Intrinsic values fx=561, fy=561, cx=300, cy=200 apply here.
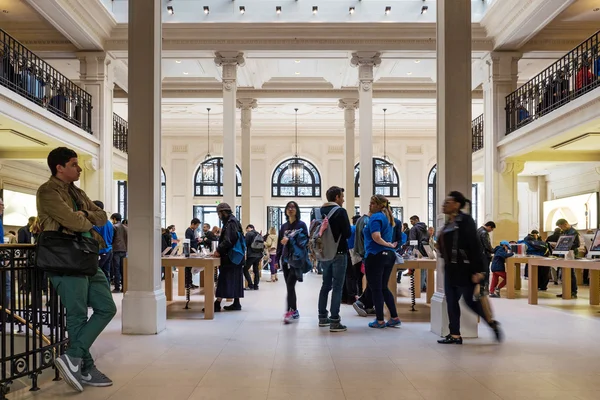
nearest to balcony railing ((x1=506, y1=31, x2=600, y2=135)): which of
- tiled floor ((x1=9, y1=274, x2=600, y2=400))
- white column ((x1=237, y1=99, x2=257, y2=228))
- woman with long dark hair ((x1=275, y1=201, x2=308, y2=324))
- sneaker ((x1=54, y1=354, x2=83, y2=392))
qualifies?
tiled floor ((x1=9, y1=274, x2=600, y2=400))

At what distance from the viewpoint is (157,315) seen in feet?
19.2

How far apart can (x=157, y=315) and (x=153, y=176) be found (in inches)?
57.5

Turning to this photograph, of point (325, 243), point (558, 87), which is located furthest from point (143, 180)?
point (558, 87)

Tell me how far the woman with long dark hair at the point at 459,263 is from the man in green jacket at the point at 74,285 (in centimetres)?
301

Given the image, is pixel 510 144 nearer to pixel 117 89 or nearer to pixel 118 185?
pixel 117 89

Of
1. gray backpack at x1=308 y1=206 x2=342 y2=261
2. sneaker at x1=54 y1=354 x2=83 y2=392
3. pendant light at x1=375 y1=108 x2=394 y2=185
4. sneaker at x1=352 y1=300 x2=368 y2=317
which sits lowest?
sneaker at x1=352 y1=300 x2=368 y2=317

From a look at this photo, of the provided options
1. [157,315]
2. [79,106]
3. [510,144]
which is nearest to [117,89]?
[79,106]

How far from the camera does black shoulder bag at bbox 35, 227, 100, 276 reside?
3.63 meters

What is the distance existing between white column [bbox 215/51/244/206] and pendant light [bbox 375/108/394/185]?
1086cm

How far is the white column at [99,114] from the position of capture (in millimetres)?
13555

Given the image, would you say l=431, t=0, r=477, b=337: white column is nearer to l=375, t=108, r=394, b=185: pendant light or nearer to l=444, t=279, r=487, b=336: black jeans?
l=444, t=279, r=487, b=336: black jeans

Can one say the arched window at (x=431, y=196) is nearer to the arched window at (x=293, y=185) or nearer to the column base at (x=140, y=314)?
the arched window at (x=293, y=185)

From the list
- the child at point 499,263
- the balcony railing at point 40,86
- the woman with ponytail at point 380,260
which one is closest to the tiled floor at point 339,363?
the woman with ponytail at point 380,260

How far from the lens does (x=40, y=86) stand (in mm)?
11938
